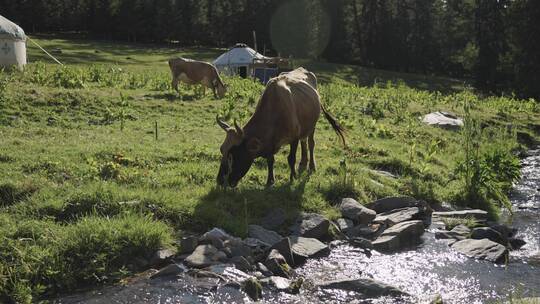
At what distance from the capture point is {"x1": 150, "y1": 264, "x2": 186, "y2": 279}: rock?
26.0 ft

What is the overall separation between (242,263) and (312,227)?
5.99 ft

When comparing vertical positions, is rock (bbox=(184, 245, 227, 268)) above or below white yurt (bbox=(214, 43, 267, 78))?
below

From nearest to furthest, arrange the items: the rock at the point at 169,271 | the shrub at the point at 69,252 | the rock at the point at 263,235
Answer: the shrub at the point at 69,252 → the rock at the point at 169,271 → the rock at the point at 263,235

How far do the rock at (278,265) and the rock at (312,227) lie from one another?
4.15 ft

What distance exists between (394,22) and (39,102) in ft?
178

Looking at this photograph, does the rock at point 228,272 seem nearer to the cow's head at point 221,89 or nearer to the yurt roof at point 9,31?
the cow's head at point 221,89

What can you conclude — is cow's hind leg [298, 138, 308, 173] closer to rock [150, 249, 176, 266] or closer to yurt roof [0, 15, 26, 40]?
rock [150, 249, 176, 266]

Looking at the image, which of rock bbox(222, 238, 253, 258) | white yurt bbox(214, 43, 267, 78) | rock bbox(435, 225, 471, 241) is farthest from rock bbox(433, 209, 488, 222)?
white yurt bbox(214, 43, 267, 78)

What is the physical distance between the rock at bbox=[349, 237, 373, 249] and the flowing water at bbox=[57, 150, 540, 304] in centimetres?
19

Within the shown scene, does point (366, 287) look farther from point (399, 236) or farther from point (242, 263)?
point (399, 236)

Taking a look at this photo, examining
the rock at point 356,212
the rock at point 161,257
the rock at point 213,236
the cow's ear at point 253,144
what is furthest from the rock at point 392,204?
the rock at point 161,257

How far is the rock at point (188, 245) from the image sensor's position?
28.1 ft

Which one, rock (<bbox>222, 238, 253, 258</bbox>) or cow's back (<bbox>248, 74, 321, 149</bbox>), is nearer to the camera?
rock (<bbox>222, 238, 253, 258</bbox>)

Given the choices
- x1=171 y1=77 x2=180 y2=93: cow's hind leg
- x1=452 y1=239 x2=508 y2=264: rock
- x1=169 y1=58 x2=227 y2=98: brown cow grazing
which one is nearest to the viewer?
x1=452 y1=239 x2=508 y2=264: rock
